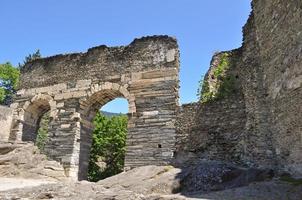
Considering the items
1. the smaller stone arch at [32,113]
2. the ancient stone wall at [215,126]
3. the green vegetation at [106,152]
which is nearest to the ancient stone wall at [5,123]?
the smaller stone arch at [32,113]

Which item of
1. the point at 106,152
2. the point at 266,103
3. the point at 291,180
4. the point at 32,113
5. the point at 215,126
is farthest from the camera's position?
the point at 106,152

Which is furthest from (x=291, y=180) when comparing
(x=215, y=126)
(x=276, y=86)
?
(x=215, y=126)

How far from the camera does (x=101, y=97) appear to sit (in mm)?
13031

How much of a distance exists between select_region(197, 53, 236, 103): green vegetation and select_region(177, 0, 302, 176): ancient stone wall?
0.49 meters

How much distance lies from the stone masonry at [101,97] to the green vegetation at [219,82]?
1718 millimetres

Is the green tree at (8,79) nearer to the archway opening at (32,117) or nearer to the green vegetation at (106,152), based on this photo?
the green vegetation at (106,152)

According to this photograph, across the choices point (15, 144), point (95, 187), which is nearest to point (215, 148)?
point (95, 187)

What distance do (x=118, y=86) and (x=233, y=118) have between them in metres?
4.13

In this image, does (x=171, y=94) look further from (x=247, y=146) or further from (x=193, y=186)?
(x=193, y=186)

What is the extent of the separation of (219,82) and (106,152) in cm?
1220

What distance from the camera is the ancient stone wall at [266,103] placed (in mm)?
7312

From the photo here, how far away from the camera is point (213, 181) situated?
7.29 metres

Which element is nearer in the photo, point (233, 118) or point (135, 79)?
point (233, 118)

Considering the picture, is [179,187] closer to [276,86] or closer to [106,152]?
[276,86]
